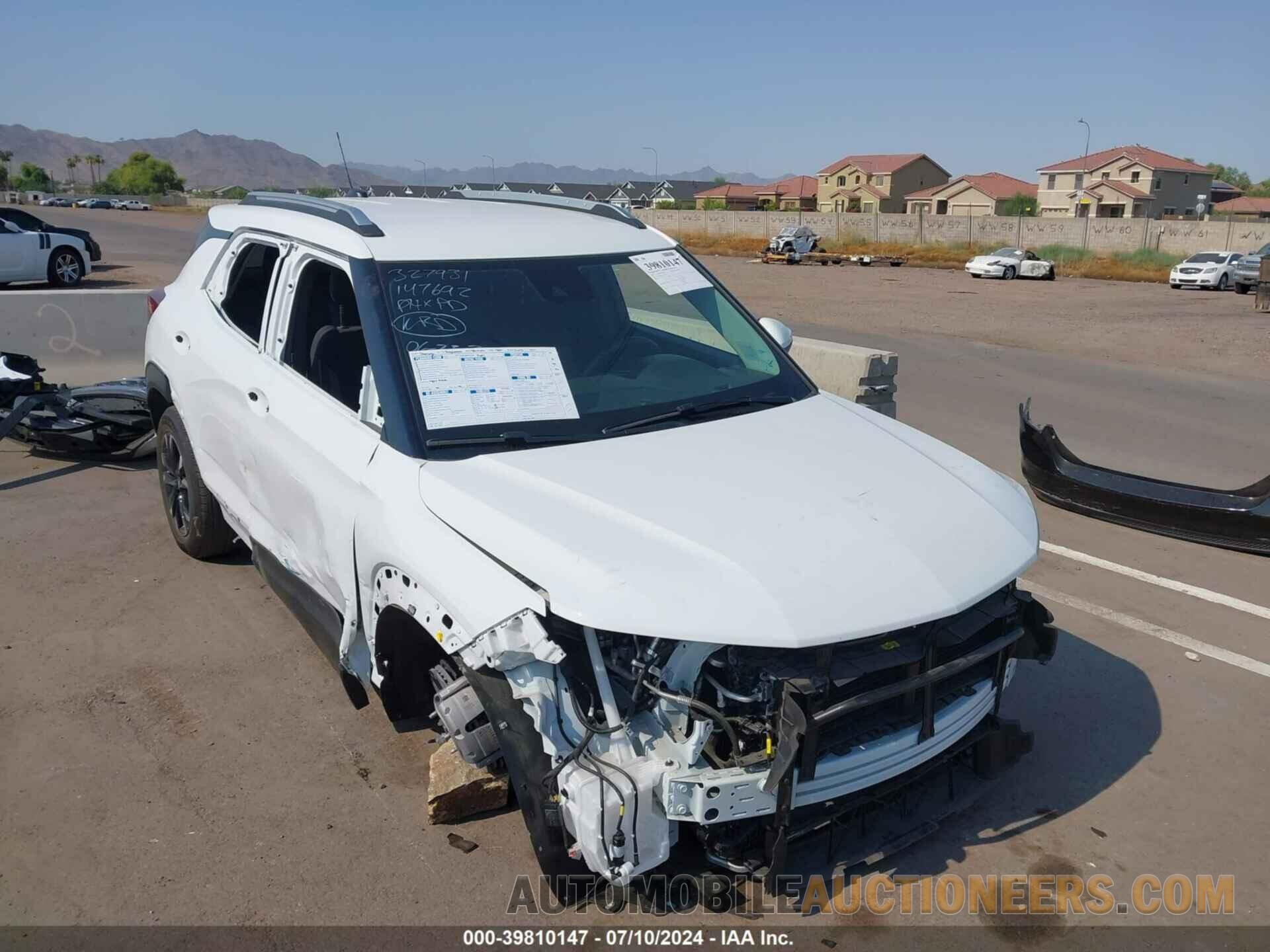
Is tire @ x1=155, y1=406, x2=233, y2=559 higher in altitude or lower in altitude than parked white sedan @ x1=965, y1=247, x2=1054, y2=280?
higher

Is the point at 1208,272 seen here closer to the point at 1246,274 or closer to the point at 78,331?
the point at 1246,274

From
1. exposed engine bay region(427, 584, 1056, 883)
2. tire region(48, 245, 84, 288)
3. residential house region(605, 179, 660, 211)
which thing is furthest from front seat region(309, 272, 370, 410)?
residential house region(605, 179, 660, 211)

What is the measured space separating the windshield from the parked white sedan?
38417 millimetres


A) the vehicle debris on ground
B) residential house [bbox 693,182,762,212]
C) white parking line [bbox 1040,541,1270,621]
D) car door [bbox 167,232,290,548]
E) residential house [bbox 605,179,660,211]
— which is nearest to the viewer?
car door [bbox 167,232,290,548]

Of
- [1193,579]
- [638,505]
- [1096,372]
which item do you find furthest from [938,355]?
[638,505]

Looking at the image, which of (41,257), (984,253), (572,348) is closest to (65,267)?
(41,257)

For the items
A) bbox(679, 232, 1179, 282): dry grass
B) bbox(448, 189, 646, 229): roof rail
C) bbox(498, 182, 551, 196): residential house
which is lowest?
bbox(679, 232, 1179, 282): dry grass

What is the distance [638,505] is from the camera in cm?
326

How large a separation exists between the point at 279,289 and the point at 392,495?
1672 millimetres

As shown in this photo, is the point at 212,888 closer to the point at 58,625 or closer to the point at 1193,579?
the point at 58,625

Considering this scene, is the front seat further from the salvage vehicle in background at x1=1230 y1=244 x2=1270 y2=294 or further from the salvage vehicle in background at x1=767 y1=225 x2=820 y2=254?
the salvage vehicle in background at x1=767 y1=225 x2=820 y2=254

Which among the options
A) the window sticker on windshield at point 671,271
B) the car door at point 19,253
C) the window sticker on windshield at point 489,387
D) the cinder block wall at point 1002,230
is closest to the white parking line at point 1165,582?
the window sticker on windshield at point 671,271

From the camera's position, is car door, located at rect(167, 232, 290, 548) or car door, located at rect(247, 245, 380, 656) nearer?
car door, located at rect(247, 245, 380, 656)

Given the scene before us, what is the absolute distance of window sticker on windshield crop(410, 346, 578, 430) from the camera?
146 inches
